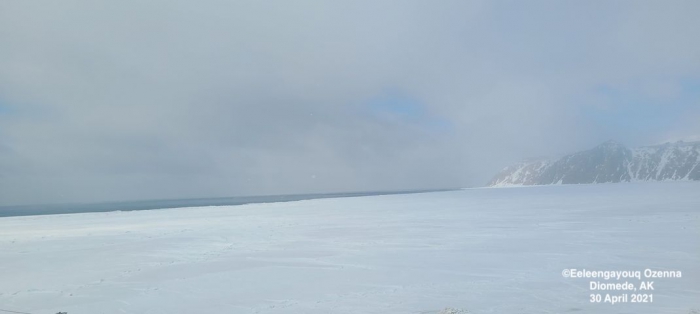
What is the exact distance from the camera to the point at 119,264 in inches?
670

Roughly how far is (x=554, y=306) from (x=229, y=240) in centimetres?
1840

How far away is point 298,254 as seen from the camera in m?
18.0

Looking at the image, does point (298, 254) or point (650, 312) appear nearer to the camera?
point (650, 312)

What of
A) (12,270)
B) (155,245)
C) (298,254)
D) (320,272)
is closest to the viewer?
(320,272)

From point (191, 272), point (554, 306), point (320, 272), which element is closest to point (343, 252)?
point (320, 272)

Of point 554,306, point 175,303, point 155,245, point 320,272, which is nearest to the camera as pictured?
point 554,306

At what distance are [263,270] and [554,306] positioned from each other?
9.41m

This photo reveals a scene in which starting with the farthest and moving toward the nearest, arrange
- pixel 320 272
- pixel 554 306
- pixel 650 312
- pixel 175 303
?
1. pixel 320 272
2. pixel 175 303
3. pixel 554 306
4. pixel 650 312

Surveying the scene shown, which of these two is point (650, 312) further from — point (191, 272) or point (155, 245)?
point (155, 245)

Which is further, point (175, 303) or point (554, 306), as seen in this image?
point (175, 303)

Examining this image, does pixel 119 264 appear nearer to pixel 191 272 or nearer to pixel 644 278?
pixel 191 272

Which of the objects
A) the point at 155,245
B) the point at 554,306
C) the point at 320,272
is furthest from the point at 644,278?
the point at 155,245

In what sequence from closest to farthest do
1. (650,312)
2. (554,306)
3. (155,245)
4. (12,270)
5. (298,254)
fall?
1. (650,312)
2. (554,306)
3. (12,270)
4. (298,254)
5. (155,245)

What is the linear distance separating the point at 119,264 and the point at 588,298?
1652cm
